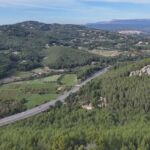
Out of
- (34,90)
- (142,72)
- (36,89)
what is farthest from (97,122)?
(36,89)

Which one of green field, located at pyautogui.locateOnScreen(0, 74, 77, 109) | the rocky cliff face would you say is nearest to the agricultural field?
green field, located at pyautogui.locateOnScreen(0, 74, 77, 109)

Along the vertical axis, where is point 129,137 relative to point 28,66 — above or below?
above

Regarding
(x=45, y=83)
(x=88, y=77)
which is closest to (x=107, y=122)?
(x=45, y=83)

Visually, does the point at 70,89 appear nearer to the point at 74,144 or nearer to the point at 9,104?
the point at 9,104

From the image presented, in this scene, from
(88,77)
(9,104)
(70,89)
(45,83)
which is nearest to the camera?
(9,104)

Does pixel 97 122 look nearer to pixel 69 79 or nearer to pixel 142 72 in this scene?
pixel 142 72

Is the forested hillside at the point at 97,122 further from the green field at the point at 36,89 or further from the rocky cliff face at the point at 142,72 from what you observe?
the green field at the point at 36,89

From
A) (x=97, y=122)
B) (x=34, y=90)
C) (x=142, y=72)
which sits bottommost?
(x=34, y=90)

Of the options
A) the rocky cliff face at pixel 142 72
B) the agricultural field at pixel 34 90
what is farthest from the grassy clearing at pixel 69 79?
the rocky cliff face at pixel 142 72
